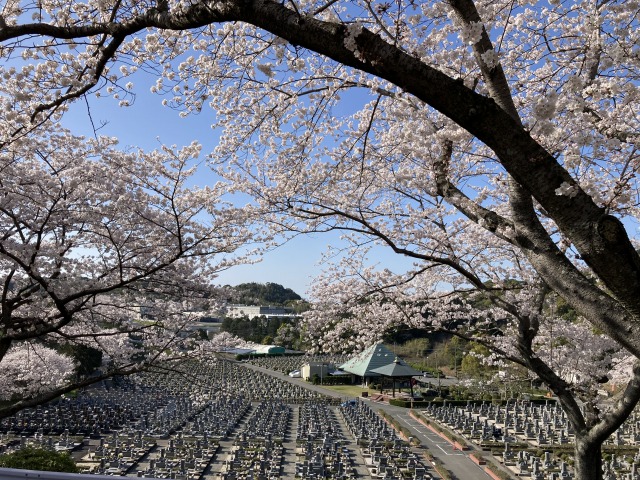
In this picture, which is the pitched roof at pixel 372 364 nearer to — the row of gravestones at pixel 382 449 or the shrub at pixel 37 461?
the row of gravestones at pixel 382 449

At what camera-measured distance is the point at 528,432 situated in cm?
1775

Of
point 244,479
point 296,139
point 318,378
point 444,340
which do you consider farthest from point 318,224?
point 444,340

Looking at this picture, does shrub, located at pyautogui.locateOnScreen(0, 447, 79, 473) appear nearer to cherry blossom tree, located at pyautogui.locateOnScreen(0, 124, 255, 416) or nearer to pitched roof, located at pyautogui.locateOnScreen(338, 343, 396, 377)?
cherry blossom tree, located at pyautogui.locateOnScreen(0, 124, 255, 416)

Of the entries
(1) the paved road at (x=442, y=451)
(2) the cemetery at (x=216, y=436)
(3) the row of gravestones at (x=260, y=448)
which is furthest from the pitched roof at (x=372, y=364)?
(3) the row of gravestones at (x=260, y=448)

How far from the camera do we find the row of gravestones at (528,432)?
501 inches

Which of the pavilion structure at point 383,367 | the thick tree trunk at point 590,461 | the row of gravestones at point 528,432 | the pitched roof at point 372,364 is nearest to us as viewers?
the thick tree trunk at point 590,461

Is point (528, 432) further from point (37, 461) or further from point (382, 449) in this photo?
point (37, 461)

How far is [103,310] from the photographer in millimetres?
7574

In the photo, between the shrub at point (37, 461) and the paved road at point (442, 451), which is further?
the paved road at point (442, 451)

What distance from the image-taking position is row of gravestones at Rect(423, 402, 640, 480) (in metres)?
12.7

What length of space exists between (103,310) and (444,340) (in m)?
34.9

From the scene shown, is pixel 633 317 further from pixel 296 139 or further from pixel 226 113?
pixel 226 113

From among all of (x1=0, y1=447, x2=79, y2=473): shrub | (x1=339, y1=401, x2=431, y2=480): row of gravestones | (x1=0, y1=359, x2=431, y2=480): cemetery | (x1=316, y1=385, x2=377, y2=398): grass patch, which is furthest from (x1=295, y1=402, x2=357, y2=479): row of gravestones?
(x1=316, y1=385, x2=377, y2=398): grass patch

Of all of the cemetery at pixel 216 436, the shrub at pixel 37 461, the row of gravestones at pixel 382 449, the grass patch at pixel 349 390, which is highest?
the grass patch at pixel 349 390
